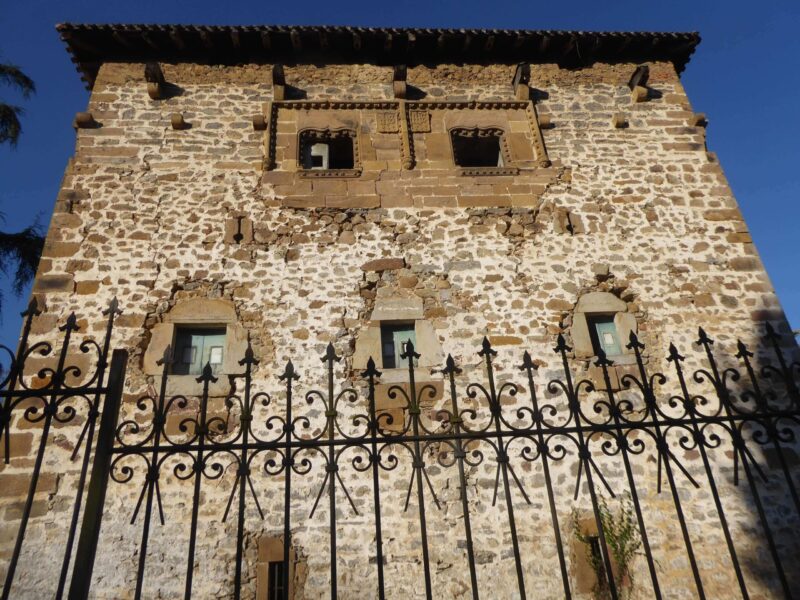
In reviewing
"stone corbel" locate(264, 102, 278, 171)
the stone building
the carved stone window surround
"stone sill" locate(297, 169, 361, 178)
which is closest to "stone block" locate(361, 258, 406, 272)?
the stone building

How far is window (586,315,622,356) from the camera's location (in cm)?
651

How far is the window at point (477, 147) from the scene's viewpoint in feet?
26.6

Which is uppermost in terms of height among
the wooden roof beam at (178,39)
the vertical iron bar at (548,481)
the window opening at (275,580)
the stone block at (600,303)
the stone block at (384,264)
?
the wooden roof beam at (178,39)

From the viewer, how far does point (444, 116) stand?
816 cm

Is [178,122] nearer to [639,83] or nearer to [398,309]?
[398,309]

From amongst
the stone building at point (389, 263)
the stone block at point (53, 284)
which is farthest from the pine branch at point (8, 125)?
the stone block at point (53, 284)

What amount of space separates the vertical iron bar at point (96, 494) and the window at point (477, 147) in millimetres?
5801

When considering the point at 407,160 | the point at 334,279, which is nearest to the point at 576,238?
the point at 407,160

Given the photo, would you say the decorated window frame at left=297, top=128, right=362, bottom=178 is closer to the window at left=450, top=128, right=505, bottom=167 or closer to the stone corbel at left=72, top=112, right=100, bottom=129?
the window at left=450, top=128, right=505, bottom=167

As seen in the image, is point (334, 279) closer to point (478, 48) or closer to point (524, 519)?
point (524, 519)

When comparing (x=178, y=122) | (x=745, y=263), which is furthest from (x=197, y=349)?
(x=745, y=263)

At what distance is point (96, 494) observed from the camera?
283cm

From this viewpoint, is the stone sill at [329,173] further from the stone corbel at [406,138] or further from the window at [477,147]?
the window at [477,147]

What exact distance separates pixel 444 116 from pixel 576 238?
272cm
